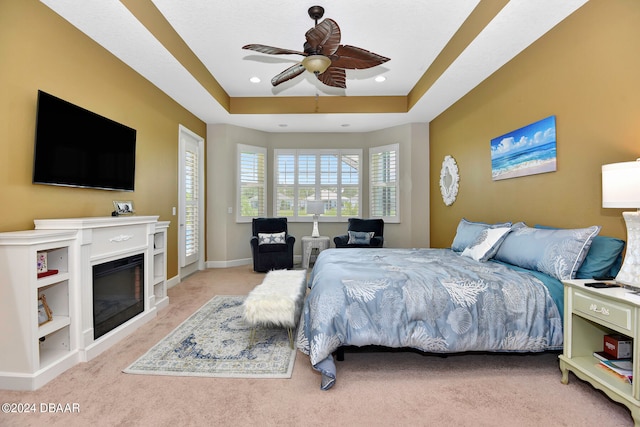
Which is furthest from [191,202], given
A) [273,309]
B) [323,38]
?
[323,38]

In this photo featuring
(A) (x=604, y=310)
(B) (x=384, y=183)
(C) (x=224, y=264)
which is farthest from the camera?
(B) (x=384, y=183)

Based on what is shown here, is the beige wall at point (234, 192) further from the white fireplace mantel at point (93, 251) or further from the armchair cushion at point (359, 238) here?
the white fireplace mantel at point (93, 251)

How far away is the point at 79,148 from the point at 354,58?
2.53m

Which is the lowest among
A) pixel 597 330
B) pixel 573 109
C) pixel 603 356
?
pixel 603 356

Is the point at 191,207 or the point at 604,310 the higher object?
the point at 191,207

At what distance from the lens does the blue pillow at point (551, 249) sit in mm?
2041

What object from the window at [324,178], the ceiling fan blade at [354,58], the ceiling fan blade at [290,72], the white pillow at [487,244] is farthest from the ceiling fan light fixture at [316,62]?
the window at [324,178]

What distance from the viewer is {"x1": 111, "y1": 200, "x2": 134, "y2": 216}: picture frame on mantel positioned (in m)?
3.04

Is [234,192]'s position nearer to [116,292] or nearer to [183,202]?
[183,202]

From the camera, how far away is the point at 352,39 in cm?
341

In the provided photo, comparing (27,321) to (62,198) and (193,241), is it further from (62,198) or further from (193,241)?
(193,241)

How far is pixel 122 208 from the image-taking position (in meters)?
3.12

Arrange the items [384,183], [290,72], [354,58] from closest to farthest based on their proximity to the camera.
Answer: [354,58] → [290,72] → [384,183]

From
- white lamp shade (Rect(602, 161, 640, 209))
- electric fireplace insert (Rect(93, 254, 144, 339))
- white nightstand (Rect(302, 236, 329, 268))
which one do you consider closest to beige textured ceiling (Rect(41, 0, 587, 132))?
white lamp shade (Rect(602, 161, 640, 209))
